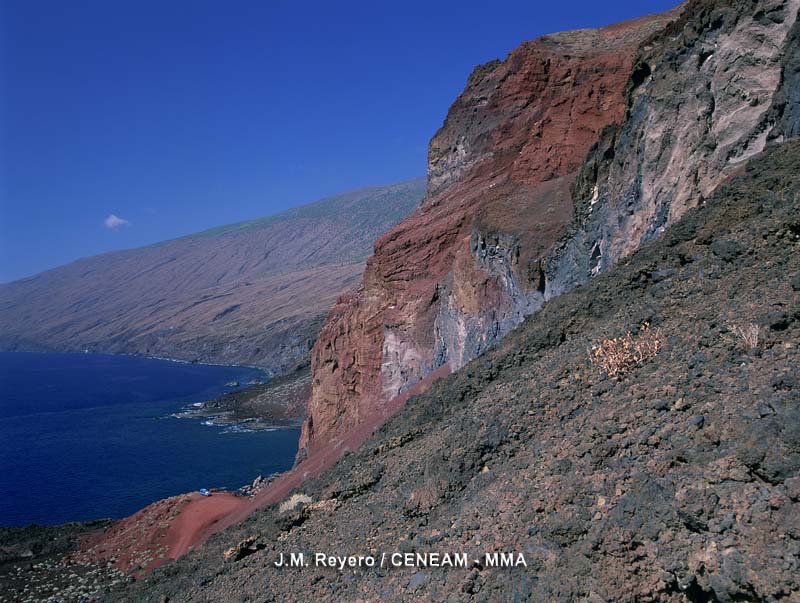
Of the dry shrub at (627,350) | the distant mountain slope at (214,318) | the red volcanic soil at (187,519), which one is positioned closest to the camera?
the dry shrub at (627,350)

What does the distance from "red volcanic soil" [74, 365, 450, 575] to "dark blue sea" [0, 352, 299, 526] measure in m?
9.55

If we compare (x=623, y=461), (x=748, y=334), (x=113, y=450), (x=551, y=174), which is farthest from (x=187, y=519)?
(x=113, y=450)

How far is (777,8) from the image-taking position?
8414mm

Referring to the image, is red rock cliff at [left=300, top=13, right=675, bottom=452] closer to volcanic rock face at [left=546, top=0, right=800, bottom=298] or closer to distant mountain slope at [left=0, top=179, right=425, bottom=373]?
volcanic rock face at [left=546, top=0, right=800, bottom=298]

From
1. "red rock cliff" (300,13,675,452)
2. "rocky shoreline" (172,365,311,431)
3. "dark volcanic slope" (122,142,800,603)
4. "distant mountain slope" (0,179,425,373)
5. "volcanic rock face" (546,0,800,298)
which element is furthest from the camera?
"distant mountain slope" (0,179,425,373)

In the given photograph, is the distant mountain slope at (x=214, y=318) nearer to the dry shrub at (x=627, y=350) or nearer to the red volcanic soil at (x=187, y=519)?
the red volcanic soil at (x=187, y=519)

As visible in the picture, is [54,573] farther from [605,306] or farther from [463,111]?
[463,111]

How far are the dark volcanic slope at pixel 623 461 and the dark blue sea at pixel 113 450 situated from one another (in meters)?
30.1

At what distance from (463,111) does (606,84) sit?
845 centimetres

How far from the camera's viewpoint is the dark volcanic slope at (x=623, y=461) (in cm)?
333

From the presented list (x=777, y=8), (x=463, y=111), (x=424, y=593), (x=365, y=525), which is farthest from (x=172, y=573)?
(x=463, y=111)

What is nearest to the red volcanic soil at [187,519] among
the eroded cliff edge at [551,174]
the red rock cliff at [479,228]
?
the red rock cliff at [479,228]

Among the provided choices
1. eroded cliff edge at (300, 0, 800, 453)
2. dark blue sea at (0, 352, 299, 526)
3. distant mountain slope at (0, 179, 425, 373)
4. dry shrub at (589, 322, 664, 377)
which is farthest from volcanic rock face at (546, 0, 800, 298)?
distant mountain slope at (0, 179, 425, 373)

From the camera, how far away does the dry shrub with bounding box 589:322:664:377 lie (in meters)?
5.91
